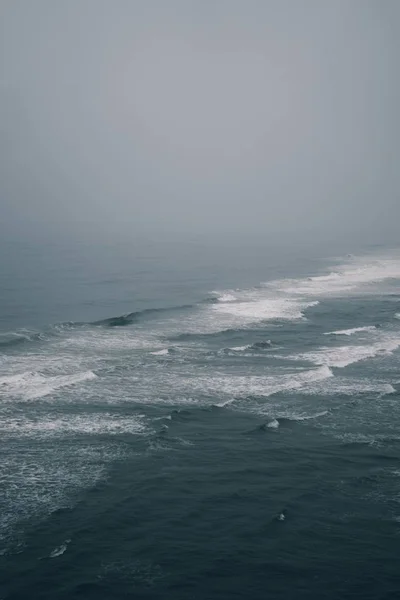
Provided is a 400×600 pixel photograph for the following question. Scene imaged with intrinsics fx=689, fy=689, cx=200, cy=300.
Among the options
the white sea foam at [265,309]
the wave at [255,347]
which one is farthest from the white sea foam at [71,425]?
the white sea foam at [265,309]

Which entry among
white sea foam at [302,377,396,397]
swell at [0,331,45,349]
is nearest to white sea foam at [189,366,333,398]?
white sea foam at [302,377,396,397]

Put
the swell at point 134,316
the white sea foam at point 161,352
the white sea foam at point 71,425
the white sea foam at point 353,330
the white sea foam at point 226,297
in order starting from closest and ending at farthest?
the white sea foam at point 71,425
the white sea foam at point 161,352
the white sea foam at point 353,330
the swell at point 134,316
the white sea foam at point 226,297

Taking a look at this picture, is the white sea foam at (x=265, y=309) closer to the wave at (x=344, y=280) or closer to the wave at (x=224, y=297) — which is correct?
the wave at (x=224, y=297)

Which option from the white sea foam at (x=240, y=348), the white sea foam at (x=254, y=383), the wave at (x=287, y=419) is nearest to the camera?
the wave at (x=287, y=419)

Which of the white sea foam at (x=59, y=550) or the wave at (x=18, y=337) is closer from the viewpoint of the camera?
the white sea foam at (x=59, y=550)

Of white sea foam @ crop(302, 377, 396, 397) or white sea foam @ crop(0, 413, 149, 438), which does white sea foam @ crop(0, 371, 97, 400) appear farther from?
white sea foam @ crop(302, 377, 396, 397)

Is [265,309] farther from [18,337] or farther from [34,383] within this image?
[34,383]
